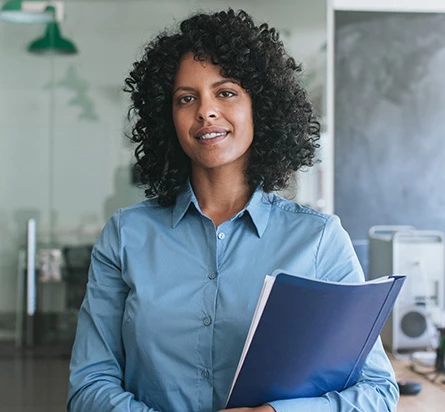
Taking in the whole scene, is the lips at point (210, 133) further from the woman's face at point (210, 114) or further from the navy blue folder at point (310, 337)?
the navy blue folder at point (310, 337)

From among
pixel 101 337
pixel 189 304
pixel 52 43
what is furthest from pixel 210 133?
pixel 52 43

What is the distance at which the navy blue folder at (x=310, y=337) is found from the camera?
107 cm

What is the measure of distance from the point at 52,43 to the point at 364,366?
4535 mm

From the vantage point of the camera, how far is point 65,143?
17.4ft

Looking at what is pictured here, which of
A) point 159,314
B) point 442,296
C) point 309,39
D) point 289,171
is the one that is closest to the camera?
point 159,314

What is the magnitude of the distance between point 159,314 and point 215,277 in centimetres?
12

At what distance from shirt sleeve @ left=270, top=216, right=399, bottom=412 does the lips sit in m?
0.25

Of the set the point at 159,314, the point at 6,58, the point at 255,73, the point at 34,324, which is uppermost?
the point at 6,58

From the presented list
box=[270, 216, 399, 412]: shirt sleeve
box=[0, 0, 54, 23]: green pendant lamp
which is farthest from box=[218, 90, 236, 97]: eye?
box=[0, 0, 54, 23]: green pendant lamp

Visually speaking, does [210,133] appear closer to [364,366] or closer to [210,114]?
[210,114]

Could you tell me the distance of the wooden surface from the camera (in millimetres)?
2258

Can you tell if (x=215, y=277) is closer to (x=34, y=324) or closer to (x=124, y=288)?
(x=124, y=288)

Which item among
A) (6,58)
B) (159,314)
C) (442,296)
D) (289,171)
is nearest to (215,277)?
(159,314)

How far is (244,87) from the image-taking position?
1.35 m
